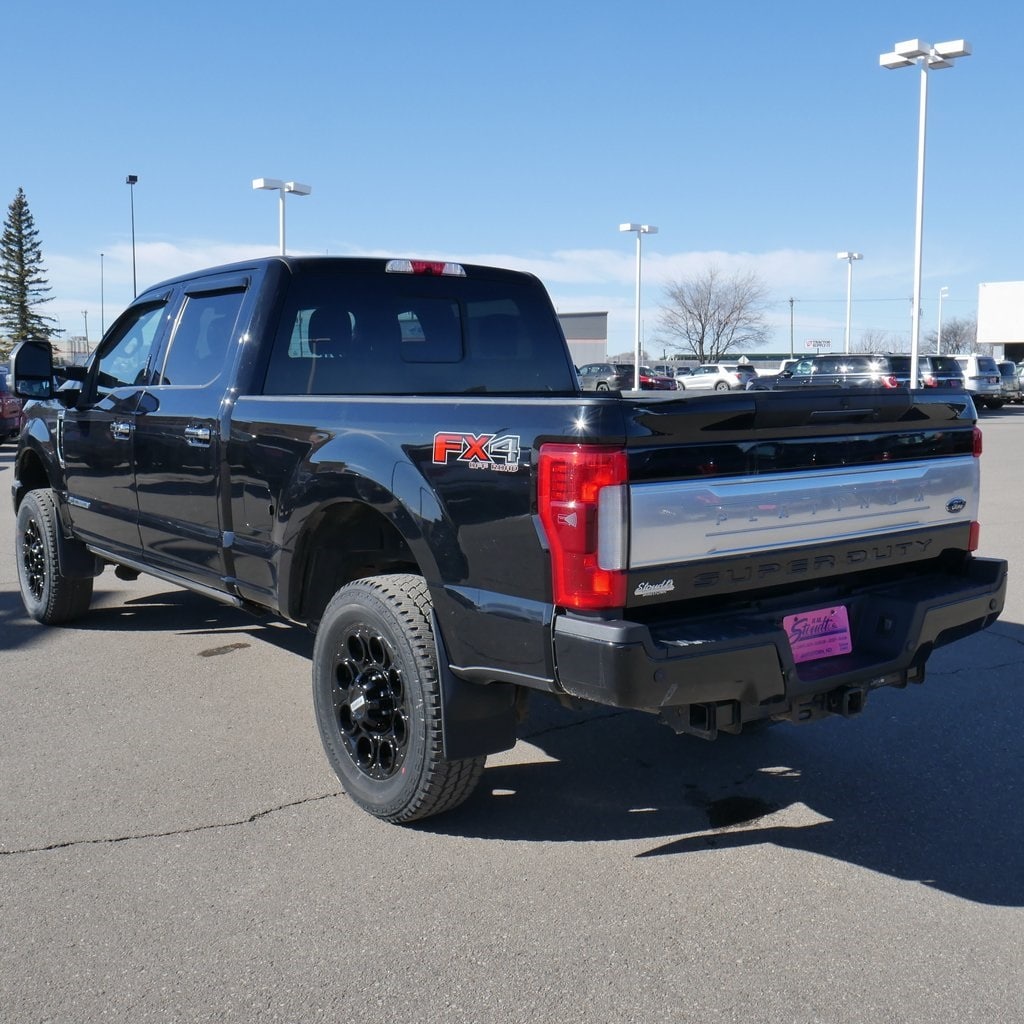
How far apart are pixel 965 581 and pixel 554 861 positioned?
5.96 ft

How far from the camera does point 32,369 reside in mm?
6250

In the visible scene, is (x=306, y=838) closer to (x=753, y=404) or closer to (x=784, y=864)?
(x=784, y=864)

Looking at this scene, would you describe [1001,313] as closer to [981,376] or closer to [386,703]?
[981,376]

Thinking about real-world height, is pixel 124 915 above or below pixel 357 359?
below

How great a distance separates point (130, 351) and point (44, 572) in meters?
1.68

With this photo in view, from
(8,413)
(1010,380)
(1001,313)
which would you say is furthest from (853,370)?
(1001,313)

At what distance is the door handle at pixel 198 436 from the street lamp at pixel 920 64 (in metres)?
23.4

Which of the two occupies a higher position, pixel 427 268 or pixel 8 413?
pixel 427 268

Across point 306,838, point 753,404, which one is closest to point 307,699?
point 306,838

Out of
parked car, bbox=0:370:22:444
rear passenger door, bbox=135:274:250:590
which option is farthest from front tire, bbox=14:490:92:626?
parked car, bbox=0:370:22:444

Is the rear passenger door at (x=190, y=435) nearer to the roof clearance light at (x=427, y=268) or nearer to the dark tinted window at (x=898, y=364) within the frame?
the roof clearance light at (x=427, y=268)

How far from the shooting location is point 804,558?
3568mm

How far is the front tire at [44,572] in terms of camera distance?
6652mm

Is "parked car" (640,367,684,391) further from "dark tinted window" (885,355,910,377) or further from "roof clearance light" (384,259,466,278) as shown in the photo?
"roof clearance light" (384,259,466,278)
